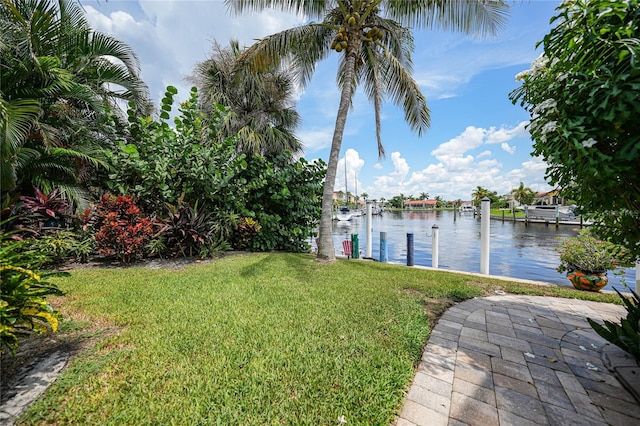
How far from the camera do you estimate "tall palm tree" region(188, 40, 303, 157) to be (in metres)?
10.6

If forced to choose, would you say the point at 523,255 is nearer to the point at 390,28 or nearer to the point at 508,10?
the point at 508,10

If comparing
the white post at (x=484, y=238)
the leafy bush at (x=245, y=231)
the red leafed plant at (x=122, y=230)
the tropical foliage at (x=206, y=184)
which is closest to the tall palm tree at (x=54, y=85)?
the tropical foliage at (x=206, y=184)

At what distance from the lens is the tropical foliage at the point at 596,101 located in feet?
4.44

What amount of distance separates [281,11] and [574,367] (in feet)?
26.3

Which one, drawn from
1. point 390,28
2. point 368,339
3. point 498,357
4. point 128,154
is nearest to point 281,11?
point 390,28

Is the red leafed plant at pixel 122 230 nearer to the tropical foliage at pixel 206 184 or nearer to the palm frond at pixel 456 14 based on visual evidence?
the tropical foliage at pixel 206 184

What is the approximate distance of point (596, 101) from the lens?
146 centimetres

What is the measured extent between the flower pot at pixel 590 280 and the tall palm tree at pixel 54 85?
29.9 ft

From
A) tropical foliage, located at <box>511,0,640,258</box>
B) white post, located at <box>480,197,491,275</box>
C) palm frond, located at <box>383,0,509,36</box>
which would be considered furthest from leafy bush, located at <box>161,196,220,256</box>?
palm frond, located at <box>383,0,509,36</box>

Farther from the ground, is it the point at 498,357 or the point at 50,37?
the point at 50,37

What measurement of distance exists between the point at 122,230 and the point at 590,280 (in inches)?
358

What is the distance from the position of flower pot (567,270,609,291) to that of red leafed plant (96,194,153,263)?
866 centimetres

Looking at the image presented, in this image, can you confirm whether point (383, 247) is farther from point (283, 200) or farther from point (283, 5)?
point (283, 5)

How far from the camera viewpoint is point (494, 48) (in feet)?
19.8
